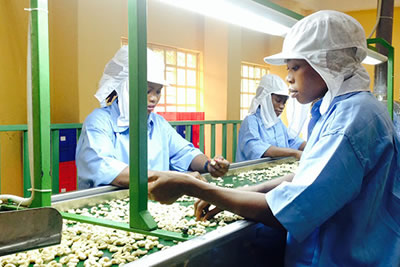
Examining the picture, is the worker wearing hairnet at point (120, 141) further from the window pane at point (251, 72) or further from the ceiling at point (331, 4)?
the ceiling at point (331, 4)

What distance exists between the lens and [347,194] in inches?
44.8

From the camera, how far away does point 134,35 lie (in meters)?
1.27

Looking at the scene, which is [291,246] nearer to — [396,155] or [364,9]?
[396,155]

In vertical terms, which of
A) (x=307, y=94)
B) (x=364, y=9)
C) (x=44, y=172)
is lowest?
(x=44, y=172)

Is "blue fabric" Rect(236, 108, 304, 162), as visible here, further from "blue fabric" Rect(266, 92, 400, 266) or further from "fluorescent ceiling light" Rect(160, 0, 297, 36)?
"blue fabric" Rect(266, 92, 400, 266)

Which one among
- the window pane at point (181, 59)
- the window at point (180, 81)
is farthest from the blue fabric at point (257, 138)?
the window pane at point (181, 59)

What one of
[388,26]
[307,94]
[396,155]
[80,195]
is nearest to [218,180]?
[80,195]

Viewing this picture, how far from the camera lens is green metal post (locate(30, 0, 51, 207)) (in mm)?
1346

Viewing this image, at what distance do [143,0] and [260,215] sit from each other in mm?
843

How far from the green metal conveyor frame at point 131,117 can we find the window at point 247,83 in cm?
669

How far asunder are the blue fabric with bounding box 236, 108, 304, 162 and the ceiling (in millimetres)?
4694

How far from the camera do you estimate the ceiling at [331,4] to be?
318 inches

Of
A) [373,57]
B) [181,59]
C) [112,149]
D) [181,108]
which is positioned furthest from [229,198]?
[181,59]

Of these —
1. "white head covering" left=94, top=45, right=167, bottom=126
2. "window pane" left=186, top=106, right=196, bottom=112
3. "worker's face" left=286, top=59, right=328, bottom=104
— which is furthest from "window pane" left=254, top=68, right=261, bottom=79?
"worker's face" left=286, top=59, right=328, bottom=104
